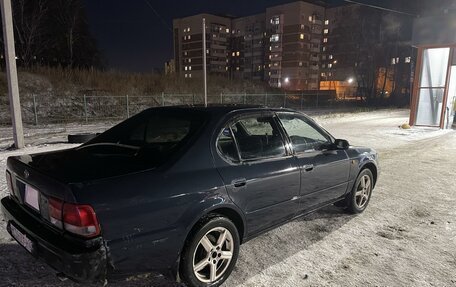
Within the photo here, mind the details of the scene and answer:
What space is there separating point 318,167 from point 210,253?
1735 mm

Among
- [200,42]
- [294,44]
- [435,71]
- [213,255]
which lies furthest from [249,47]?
[213,255]

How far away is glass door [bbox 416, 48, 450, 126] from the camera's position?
54.0 feet

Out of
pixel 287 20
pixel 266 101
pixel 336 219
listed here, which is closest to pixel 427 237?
pixel 336 219

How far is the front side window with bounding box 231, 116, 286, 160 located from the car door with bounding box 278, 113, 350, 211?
19 cm

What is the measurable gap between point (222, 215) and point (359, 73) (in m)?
44.5

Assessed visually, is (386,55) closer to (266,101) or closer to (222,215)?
(266,101)

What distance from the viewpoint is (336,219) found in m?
4.55

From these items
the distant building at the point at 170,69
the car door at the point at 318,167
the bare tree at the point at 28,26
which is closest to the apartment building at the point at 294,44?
the distant building at the point at 170,69

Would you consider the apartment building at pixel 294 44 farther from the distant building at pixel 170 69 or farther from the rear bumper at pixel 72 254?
the rear bumper at pixel 72 254

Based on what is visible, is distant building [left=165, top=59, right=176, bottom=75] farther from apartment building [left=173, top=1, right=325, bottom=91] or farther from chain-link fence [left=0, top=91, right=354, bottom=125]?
chain-link fence [left=0, top=91, right=354, bottom=125]

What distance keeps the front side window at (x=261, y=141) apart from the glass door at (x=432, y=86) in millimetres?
16290

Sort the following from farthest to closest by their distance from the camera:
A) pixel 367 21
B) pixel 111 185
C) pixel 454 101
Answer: pixel 367 21 → pixel 454 101 → pixel 111 185

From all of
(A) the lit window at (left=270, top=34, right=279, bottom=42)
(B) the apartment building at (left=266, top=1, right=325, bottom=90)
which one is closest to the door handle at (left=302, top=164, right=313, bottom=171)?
(B) the apartment building at (left=266, top=1, right=325, bottom=90)

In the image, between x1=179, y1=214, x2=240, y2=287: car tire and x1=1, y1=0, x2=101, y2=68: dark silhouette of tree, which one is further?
x1=1, y1=0, x2=101, y2=68: dark silhouette of tree
